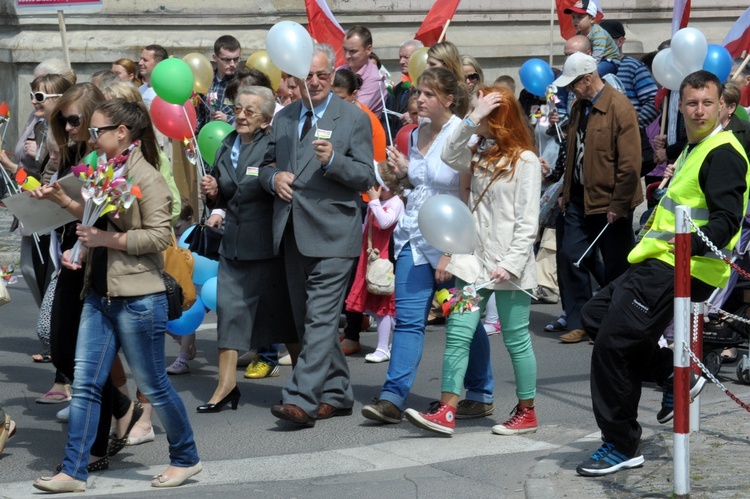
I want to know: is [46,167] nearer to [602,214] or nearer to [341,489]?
[341,489]

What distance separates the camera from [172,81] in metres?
8.60

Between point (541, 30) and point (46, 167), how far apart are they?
12.0m

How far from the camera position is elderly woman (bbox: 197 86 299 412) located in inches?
297

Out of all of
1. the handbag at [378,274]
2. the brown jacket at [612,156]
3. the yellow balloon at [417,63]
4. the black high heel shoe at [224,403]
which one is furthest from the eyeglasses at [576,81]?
the black high heel shoe at [224,403]

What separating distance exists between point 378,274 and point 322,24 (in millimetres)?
3339

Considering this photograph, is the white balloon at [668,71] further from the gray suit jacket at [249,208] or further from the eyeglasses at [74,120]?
the eyeglasses at [74,120]

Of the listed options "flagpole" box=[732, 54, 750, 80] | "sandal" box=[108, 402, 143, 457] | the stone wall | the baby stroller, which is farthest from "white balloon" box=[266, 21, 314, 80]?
the stone wall

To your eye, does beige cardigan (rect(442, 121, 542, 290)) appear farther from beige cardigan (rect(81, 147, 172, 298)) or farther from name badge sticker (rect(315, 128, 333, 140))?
beige cardigan (rect(81, 147, 172, 298))

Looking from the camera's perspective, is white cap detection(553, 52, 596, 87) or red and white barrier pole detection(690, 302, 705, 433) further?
white cap detection(553, 52, 596, 87)

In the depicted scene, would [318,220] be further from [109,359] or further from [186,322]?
[109,359]

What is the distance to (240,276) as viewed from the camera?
301 inches

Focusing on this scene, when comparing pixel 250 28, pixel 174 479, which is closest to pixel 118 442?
pixel 174 479

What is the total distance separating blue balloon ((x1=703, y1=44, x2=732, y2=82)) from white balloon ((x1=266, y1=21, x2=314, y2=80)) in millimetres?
3483

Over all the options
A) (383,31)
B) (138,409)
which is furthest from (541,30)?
(138,409)
